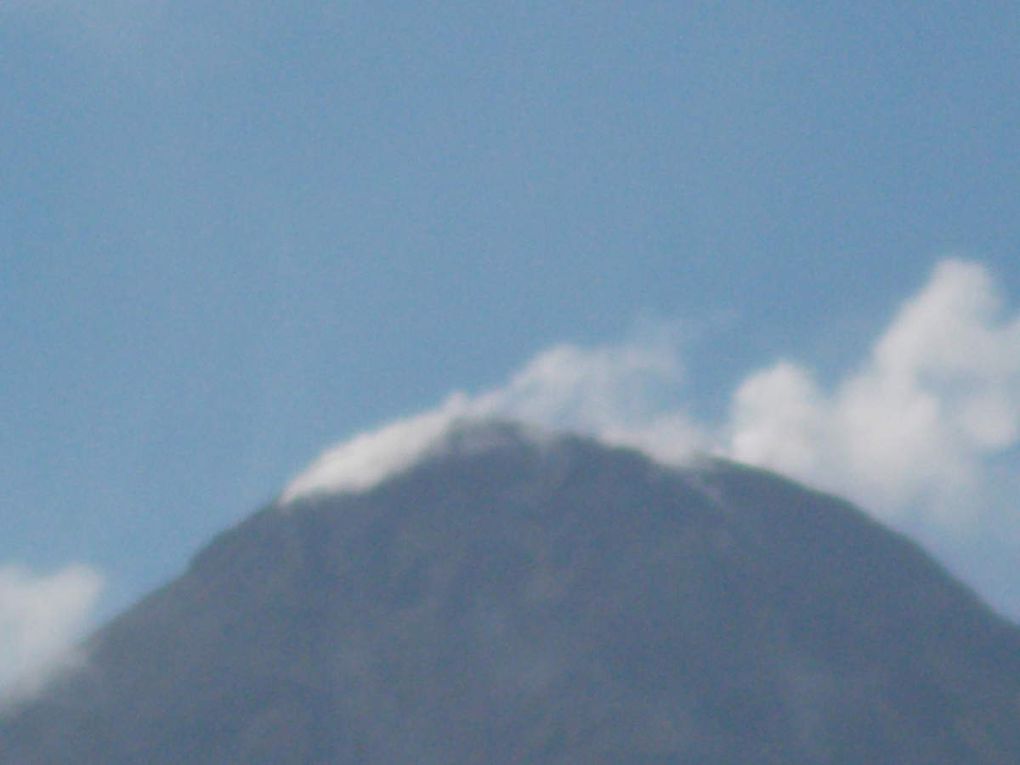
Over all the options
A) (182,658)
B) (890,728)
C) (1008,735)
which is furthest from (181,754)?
(1008,735)

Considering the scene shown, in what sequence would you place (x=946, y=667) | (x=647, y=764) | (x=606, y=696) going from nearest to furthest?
(x=647, y=764)
(x=606, y=696)
(x=946, y=667)

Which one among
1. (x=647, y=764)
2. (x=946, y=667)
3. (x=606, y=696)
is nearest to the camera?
(x=647, y=764)

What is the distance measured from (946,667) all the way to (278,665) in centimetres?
7747

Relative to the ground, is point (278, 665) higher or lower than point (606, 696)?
higher

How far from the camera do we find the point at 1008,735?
187m

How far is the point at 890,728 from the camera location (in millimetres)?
183250

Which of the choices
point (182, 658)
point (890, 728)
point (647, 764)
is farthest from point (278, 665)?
point (890, 728)

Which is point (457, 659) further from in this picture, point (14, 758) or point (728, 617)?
point (14, 758)

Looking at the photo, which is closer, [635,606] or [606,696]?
[606,696]

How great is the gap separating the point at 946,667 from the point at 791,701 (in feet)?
75.4

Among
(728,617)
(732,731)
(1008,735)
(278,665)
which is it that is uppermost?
(278,665)

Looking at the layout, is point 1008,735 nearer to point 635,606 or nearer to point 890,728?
point 890,728

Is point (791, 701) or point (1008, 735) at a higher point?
point (791, 701)

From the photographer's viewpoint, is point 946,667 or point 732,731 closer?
point 732,731
